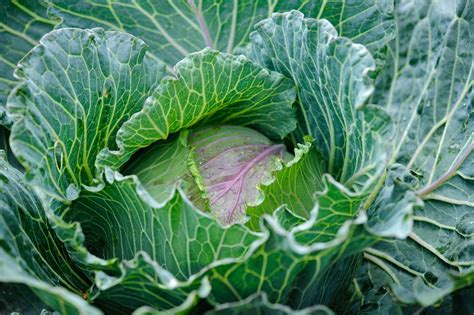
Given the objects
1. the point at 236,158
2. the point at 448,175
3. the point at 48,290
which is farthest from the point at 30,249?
the point at 448,175

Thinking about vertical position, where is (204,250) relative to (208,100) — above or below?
below

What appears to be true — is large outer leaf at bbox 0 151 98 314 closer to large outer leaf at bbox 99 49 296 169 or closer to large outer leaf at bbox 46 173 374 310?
large outer leaf at bbox 46 173 374 310

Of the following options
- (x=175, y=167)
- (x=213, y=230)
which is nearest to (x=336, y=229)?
(x=213, y=230)

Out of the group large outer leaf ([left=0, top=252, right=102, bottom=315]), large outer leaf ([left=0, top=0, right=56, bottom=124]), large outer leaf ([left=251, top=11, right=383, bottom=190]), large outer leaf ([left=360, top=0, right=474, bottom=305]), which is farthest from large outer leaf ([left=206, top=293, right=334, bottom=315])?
large outer leaf ([left=0, top=0, right=56, bottom=124])

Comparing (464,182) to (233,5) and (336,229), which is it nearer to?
(336,229)

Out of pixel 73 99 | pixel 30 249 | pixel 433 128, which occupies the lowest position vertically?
pixel 433 128

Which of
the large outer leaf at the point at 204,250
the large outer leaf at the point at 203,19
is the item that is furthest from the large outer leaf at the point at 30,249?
the large outer leaf at the point at 203,19

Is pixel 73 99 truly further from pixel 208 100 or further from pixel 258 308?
pixel 258 308

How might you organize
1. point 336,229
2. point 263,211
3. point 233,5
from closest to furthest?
point 336,229
point 263,211
point 233,5
